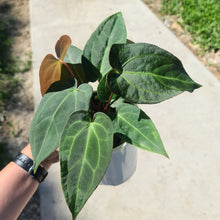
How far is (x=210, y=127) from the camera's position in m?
1.45

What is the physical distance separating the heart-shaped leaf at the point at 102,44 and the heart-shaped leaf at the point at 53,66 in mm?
62

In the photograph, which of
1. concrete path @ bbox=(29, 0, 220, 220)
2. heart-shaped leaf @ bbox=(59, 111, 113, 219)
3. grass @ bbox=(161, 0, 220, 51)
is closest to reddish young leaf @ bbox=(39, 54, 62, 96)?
heart-shaped leaf @ bbox=(59, 111, 113, 219)

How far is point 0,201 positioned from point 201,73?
133 cm

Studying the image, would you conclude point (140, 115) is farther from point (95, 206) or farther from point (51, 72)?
point (95, 206)

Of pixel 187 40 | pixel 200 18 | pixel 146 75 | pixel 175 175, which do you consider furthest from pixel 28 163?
pixel 200 18

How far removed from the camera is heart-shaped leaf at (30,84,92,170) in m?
0.65

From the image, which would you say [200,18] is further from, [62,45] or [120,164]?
[62,45]

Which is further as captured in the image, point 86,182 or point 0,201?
point 0,201

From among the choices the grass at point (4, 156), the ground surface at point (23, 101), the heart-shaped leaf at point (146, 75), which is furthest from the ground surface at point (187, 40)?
the grass at point (4, 156)

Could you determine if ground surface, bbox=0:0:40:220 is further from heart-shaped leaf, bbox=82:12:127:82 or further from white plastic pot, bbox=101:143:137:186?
heart-shaped leaf, bbox=82:12:127:82

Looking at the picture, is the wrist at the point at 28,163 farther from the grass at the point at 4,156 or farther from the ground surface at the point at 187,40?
the ground surface at the point at 187,40

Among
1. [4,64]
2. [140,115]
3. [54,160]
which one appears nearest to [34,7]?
[4,64]

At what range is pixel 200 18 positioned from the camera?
1937mm

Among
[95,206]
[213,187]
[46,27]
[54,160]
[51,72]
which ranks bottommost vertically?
[213,187]
